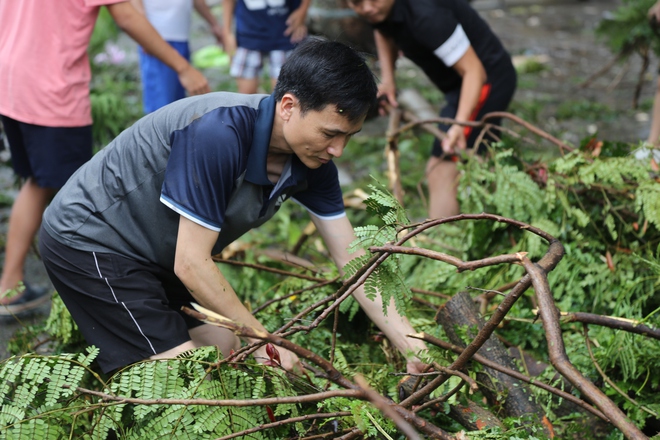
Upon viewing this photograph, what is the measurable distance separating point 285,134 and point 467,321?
98 cm

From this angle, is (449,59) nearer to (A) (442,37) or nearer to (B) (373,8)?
(A) (442,37)

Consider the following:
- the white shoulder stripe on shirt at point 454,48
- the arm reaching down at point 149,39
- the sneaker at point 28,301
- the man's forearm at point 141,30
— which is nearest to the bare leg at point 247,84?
the arm reaching down at point 149,39

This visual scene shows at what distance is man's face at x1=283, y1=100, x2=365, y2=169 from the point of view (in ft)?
7.18

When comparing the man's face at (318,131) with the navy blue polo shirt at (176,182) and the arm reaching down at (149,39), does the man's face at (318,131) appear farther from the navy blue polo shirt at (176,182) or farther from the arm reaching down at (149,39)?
the arm reaching down at (149,39)

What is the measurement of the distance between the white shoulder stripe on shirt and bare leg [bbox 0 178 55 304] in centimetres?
228

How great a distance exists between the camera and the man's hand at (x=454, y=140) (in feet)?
13.1

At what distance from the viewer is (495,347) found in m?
2.50

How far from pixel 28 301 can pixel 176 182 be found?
81.1 inches

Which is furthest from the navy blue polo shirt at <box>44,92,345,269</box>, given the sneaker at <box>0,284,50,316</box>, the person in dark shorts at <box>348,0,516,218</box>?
the person in dark shorts at <box>348,0,516,218</box>

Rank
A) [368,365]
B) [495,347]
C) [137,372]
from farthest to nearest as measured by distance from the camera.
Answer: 1. [368,365]
2. [495,347]
3. [137,372]

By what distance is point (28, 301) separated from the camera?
3.79 meters

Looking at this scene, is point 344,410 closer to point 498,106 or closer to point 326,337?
point 326,337

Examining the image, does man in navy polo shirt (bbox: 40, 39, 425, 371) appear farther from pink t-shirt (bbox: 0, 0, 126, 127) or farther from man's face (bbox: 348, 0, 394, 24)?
man's face (bbox: 348, 0, 394, 24)

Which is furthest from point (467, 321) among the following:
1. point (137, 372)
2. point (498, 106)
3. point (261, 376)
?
point (498, 106)
